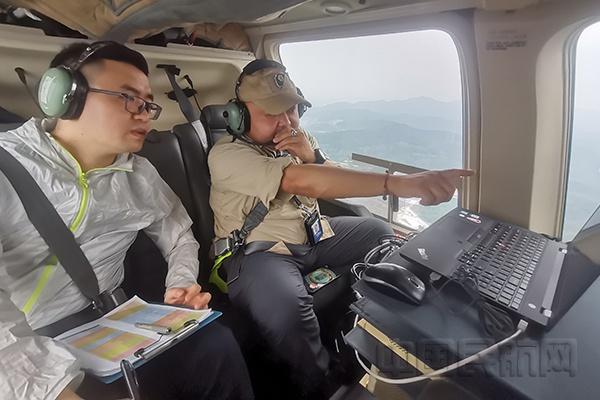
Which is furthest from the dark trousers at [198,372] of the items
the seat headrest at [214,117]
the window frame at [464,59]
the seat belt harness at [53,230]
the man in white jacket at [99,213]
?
the window frame at [464,59]

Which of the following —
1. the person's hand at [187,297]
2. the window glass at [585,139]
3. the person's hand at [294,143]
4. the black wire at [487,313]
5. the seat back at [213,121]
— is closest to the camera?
the black wire at [487,313]

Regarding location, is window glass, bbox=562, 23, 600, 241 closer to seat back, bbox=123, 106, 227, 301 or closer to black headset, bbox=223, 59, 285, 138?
black headset, bbox=223, 59, 285, 138

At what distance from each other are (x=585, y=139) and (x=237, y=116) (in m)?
1.48

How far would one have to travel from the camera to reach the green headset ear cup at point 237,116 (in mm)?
1456

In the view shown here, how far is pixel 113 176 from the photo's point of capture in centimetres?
116

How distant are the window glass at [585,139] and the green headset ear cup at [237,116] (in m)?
1.34

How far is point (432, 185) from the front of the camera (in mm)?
1101

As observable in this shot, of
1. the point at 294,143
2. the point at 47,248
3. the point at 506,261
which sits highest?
the point at 294,143

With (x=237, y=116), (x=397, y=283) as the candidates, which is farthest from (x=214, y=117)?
(x=397, y=283)

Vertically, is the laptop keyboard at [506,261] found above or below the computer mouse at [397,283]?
below

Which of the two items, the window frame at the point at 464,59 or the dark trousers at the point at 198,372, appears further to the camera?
the window frame at the point at 464,59

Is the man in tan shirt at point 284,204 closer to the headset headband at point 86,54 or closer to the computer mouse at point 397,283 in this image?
the computer mouse at point 397,283

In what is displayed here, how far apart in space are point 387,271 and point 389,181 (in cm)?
43

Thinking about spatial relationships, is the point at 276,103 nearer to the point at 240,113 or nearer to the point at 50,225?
the point at 240,113
